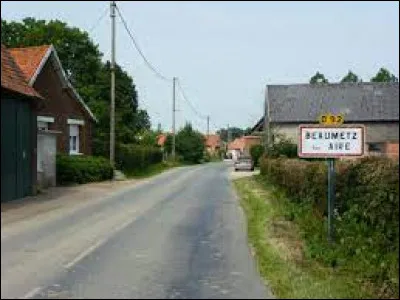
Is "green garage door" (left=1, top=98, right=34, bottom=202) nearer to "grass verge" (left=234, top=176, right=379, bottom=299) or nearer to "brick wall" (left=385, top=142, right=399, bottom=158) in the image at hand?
"brick wall" (left=385, top=142, right=399, bottom=158)

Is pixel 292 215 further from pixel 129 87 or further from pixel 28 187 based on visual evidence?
pixel 129 87

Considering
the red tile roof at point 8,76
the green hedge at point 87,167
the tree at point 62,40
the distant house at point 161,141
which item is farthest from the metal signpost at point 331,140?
the distant house at point 161,141

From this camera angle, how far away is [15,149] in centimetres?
466

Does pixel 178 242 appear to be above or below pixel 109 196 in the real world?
below

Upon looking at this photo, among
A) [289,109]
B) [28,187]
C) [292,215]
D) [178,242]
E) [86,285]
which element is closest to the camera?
[28,187]

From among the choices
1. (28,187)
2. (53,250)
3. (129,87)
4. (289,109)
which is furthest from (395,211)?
(129,87)

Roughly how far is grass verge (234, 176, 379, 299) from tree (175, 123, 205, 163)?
69711 millimetres

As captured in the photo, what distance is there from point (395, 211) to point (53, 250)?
4.14m

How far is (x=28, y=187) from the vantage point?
5746mm

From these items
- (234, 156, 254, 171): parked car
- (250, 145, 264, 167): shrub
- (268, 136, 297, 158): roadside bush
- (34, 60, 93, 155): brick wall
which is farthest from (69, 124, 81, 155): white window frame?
(250, 145, 264, 167): shrub

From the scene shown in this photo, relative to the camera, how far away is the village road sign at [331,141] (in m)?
9.98

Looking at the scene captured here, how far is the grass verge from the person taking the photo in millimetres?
7496

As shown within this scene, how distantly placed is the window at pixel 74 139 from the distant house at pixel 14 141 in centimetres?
3201

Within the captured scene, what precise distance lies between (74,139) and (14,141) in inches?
1352
